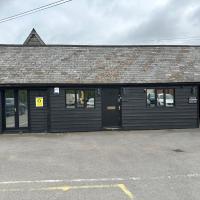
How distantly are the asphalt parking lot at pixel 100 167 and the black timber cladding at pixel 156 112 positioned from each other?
7.28 ft

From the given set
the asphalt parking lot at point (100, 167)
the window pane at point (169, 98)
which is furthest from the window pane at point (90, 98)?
the window pane at point (169, 98)

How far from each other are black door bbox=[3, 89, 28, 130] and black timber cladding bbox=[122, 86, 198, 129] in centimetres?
507

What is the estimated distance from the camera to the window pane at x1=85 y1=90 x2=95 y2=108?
17.0m

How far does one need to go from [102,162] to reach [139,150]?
2377mm

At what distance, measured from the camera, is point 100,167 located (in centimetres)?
923

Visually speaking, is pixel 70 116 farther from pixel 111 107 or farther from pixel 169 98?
pixel 169 98

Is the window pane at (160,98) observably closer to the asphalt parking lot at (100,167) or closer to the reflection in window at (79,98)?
the asphalt parking lot at (100,167)

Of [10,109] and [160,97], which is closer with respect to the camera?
[10,109]

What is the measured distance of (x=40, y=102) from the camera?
16.9 m

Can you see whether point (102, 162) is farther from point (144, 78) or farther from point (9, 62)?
point (9, 62)

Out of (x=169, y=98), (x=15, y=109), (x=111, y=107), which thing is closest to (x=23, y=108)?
(x=15, y=109)

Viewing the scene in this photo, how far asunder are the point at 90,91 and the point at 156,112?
3647mm

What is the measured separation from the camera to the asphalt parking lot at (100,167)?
22.7 ft

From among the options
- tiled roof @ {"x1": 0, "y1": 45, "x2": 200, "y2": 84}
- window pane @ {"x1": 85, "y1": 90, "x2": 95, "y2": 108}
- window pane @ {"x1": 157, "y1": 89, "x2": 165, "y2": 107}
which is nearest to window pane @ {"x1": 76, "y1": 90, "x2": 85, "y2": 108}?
window pane @ {"x1": 85, "y1": 90, "x2": 95, "y2": 108}
